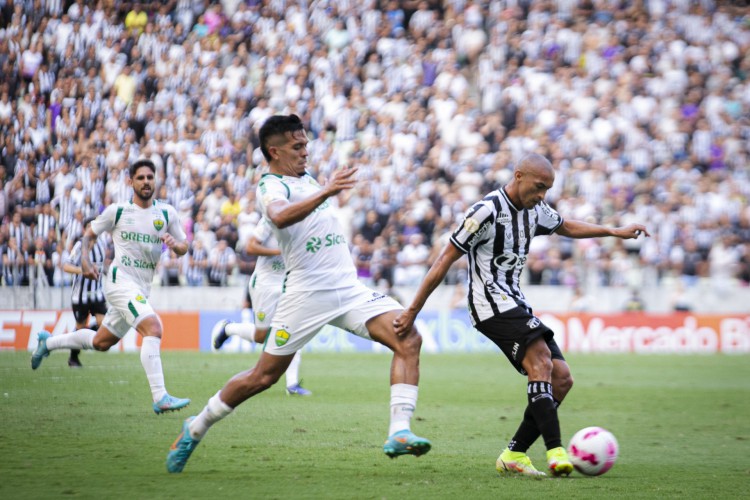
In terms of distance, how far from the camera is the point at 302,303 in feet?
24.5

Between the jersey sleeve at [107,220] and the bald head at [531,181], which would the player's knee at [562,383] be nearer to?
the bald head at [531,181]

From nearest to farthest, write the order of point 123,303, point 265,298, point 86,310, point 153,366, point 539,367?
1. point 539,367
2. point 153,366
3. point 123,303
4. point 265,298
5. point 86,310

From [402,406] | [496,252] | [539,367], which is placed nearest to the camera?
[402,406]

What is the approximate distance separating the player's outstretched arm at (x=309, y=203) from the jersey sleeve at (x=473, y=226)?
101 centimetres

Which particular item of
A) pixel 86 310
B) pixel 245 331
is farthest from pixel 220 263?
pixel 245 331

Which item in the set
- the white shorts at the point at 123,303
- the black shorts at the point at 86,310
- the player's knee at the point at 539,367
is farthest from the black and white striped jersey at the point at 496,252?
the black shorts at the point at 86,310

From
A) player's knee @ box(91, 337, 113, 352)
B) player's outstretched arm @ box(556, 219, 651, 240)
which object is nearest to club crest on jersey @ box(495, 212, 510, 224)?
player's outstretched arm @ box(556, 219, 651, 240)

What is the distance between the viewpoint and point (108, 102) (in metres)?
25.8

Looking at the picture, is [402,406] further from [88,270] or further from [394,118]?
[394,118]

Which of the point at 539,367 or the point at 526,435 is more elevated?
the point at 539,367

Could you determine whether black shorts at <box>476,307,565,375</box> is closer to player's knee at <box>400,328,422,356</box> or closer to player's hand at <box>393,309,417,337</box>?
player's knee at <box>400,328,422,356</box>

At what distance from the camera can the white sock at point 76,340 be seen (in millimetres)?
12367

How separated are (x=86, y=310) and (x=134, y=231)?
5.61 m

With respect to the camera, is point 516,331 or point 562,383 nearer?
point 516,331
